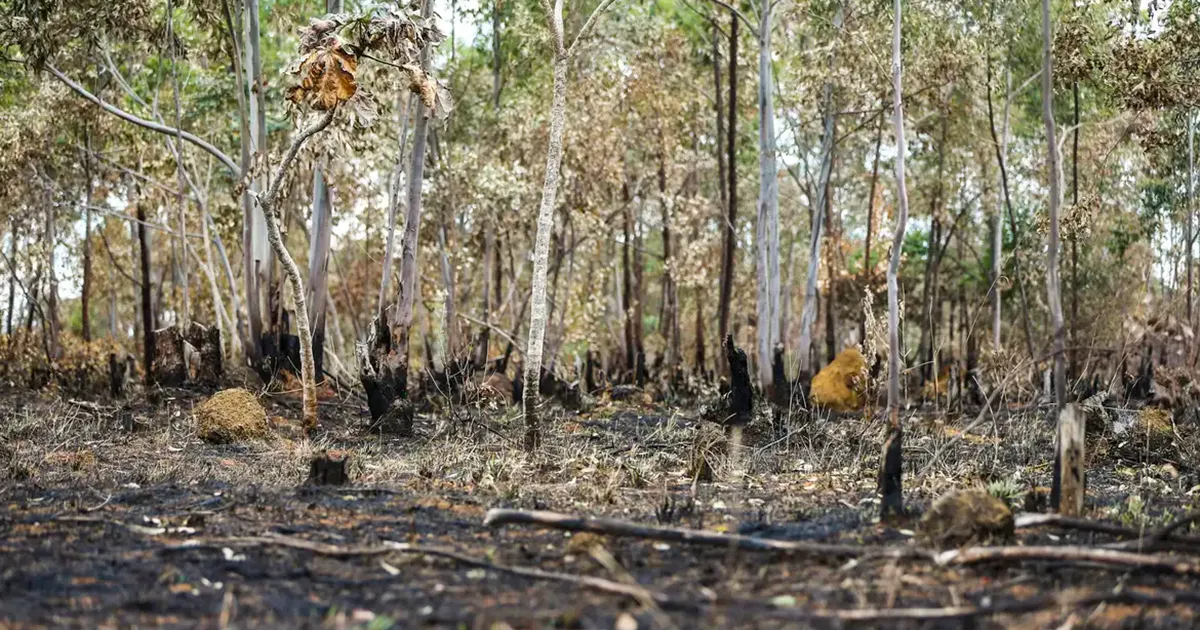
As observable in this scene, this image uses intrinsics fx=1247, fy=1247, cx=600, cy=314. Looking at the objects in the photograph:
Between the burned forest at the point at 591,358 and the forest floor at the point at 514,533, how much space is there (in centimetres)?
3

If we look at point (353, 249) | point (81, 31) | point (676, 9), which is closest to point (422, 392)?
point (81, 31)

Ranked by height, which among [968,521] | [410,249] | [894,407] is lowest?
[968,521]

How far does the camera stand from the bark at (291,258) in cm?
962

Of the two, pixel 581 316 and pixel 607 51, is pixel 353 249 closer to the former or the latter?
pixel 581 316

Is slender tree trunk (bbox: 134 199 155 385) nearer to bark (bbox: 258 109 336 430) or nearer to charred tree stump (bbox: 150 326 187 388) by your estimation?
charred tree stump (bbox: 150 326 187 388)

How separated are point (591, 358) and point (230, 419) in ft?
28.9

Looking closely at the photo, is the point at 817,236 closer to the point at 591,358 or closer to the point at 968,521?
the point at 591,358

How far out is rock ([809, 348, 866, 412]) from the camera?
51.3ft

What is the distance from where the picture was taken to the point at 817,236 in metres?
16.8

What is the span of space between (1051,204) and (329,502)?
4126 mm

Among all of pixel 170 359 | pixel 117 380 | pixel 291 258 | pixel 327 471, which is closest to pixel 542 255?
pixel 291 258

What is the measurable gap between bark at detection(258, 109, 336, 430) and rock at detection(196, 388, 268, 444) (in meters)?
0.47

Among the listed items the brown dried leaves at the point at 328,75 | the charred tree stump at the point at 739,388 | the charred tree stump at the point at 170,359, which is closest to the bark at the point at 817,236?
the charred tree stump at the point at 739,388

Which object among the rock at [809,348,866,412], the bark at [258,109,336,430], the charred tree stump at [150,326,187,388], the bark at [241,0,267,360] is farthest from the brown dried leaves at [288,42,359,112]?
the rock at [809,348,866,412]
